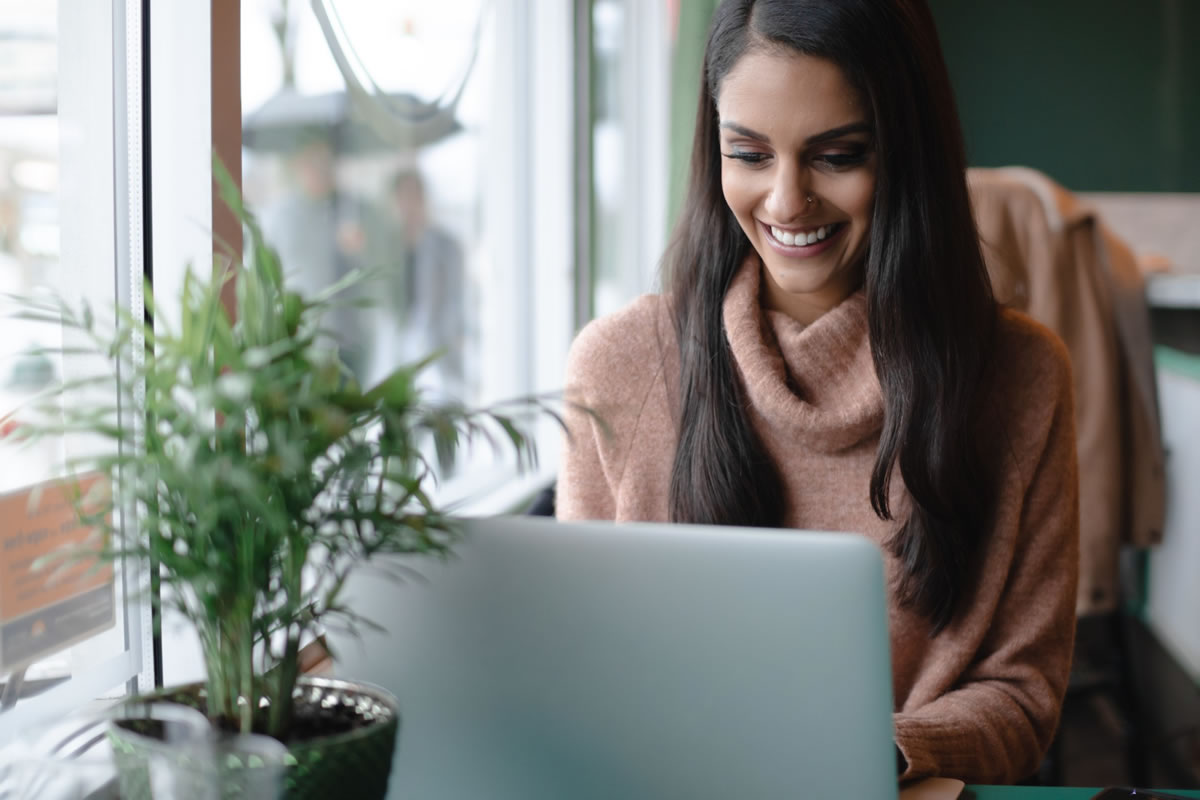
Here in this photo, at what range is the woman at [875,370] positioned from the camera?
3.71ft

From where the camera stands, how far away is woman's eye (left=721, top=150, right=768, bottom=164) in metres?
1.19

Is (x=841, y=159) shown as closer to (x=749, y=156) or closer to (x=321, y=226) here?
(x=749, y=156)

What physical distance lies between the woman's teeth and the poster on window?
2.41 ft

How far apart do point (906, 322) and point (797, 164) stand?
208 millimetres

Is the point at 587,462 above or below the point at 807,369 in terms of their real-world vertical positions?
below

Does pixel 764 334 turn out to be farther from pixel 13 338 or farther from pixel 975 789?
pixel 13 338

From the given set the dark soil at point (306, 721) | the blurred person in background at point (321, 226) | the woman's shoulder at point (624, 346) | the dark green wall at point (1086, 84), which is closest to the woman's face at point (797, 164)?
the woman's shoulder at point (624, 346)

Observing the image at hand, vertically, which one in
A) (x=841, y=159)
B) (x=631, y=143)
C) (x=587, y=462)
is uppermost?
(x=631, y=143)

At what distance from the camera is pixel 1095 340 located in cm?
231

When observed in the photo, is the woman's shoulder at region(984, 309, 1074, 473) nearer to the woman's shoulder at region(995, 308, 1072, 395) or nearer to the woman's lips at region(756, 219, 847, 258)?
the woman's shoulder at region(995, 308, 1072, 395)

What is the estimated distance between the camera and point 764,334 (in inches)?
50.8

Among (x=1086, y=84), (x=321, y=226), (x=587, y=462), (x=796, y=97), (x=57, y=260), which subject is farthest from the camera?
(x=1086, y=84)

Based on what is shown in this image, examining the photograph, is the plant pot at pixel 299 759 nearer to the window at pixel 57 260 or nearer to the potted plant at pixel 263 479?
the potted plant at pixel 263 479

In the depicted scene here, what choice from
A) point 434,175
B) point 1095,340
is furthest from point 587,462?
point 1095,340
